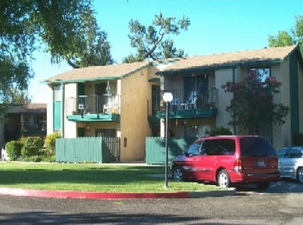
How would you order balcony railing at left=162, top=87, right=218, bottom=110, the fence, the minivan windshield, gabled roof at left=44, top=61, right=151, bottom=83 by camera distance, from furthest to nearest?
gabled roof at left=44, top=61, right=151, bottom=83, the fence, balcony railing at left=162, top=87, right=218, bottom=110, the minivan windshield

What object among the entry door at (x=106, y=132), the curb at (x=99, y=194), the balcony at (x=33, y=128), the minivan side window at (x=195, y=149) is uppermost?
the balcony at (x=33, y=128)

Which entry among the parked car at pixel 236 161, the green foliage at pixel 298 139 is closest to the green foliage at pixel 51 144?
the green foliage at pixel 298 139

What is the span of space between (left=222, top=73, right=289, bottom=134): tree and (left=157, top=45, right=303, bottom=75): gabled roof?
6.91ft

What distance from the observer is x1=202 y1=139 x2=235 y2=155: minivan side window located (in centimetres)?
1627

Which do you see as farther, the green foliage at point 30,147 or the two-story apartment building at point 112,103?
the green foliage at point 30,147

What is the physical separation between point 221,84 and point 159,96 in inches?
267

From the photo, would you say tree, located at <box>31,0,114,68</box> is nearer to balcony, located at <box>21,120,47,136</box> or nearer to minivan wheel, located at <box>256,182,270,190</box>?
minivan wheel, located at <box>256,182,270,190</box>

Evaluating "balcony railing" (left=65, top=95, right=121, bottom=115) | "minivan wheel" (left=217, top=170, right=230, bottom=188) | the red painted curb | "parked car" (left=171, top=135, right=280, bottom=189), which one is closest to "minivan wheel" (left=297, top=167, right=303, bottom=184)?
"parked car" (left=171, top=135, right=280, bottom=189)

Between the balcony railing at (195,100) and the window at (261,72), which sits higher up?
the window at (261,72)

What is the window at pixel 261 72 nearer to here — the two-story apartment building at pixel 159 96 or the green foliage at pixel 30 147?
the two-story apartment building at pixel 159 96

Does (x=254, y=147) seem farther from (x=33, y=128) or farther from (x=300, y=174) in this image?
(x=33, y=128)

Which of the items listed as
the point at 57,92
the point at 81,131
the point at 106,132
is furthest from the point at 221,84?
the point at 57,92

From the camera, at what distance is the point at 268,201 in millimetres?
13609

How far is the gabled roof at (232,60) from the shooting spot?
94.4 ft
